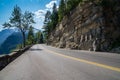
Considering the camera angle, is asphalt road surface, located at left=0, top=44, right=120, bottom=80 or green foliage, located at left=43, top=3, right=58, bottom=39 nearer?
asphalt road surface, located at left=0, top=44, right=120, bottom=80

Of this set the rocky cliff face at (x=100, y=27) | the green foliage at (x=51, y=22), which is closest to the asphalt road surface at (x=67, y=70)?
the rocky cliff face at (x=100, y=27)

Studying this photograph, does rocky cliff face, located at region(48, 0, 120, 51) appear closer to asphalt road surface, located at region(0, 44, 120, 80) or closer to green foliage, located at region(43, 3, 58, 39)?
asphalt road surface, located at region(0, 44, 120, 80)

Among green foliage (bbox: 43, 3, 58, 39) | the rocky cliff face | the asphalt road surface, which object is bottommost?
the asphalt road surface

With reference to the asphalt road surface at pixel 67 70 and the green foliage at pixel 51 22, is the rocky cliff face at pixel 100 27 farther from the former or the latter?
the green foliage at pixel 51 22

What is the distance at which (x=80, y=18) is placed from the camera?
44094 mm

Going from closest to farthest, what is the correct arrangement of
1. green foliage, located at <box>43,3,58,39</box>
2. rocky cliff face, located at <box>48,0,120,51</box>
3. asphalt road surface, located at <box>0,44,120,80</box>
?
1. asphalt road surface, located at <box>0,44,120,80</box>
2. rocky cliff face, located at <box>48,0,120,51</box>
3. green foliage, located at <box>43,3,58,39</box>

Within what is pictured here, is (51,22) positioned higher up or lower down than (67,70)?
higher up

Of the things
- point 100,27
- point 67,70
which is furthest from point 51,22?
point 67,70

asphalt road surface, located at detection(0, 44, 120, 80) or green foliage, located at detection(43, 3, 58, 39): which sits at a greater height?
green foliage, located at detection(43, 3, 58, 39)

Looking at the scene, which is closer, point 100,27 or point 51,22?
point 100,27

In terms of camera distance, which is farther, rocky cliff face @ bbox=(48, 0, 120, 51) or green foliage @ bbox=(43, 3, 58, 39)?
green foliage @ bbox=(43, 3, 58, 39)

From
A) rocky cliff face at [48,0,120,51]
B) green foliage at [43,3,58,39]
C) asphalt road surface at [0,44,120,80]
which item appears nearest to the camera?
asphalt road surface at [0,44,120,80]

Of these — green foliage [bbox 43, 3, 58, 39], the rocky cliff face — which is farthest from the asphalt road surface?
green foliage [bbox 43, 3, 58, 39]

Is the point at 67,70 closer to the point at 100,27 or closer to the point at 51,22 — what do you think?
the point at 100,27
